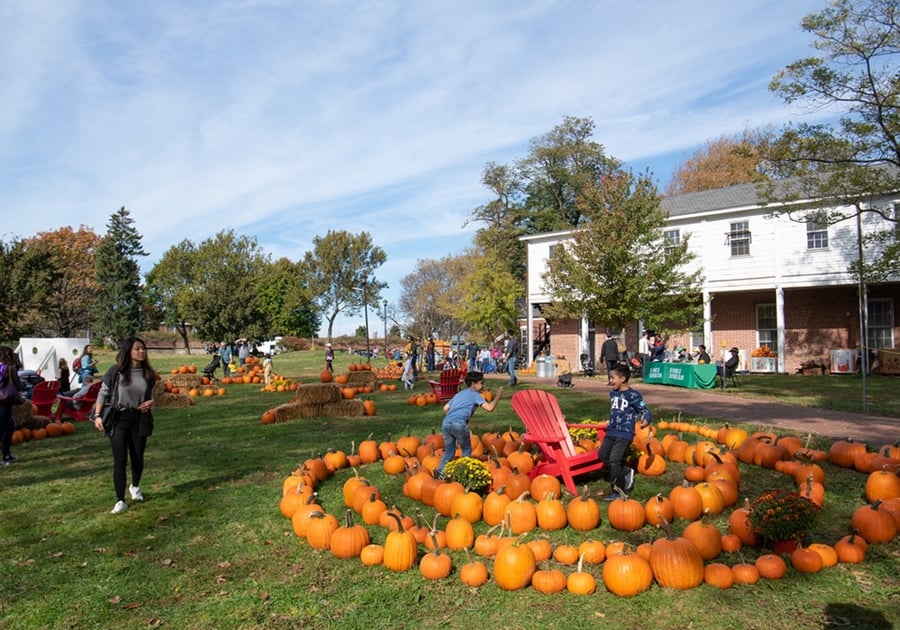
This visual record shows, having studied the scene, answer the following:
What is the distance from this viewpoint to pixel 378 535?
5805 mm

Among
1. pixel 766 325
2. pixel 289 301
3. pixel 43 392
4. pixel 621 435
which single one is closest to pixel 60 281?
pixel 289 301

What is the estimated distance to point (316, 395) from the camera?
13.0 m

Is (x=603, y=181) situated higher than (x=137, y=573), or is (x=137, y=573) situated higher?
(x=603, y=181)

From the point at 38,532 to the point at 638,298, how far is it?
67.8ft

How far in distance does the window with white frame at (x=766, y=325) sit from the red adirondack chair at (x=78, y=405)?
83.6ft

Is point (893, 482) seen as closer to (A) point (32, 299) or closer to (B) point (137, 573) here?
(B) point (137, 573)

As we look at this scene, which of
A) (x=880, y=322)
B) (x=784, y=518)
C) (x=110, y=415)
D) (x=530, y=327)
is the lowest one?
(x=784, y=518)

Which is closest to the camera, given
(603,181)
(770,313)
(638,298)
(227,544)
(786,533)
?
(786,533)

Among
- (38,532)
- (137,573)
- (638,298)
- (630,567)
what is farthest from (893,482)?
(638,298)

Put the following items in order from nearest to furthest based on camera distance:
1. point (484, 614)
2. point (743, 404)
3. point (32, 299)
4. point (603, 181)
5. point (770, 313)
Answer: point (484, 614) → point (743, 404) → point (603, 181) → point (770, 313) → point (32, 299)

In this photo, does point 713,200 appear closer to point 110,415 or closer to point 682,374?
point 682,374

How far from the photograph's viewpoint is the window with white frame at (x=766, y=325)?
2802 cm

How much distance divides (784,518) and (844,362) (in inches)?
943

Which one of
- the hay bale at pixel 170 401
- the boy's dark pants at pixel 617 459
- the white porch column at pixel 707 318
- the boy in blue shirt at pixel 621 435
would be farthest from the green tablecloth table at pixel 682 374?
the hay bale at pixel 170 401
